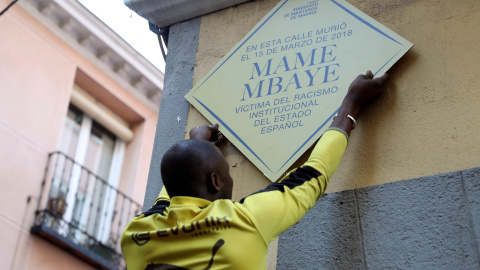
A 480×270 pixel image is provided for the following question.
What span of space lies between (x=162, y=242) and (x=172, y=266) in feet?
0.41

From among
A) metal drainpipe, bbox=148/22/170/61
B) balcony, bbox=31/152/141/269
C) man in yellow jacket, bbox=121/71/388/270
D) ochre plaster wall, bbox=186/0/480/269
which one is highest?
balcony, bbox=31/152/141/269

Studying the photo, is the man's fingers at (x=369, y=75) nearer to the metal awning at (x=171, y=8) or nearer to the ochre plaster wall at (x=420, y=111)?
the ochre plaster wall at (x=420, y=111)

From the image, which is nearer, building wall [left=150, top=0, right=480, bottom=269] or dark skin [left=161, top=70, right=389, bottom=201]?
dark skin [left=161, top=70, right=389, bottom=201]

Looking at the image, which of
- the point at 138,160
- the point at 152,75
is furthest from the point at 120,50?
the point at 138,160

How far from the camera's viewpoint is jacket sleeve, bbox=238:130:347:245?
3.14 m

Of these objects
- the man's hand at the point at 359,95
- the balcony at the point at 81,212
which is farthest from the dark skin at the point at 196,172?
the balcony at the point at 81,212

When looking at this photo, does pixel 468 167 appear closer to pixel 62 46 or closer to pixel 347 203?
pixel 347 203

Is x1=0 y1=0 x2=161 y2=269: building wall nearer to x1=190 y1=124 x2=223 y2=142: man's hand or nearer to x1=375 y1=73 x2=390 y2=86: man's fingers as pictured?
x1=190 y1=124 x2=223 y2=142: man's hand

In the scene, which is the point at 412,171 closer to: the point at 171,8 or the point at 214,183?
the point at 214,183

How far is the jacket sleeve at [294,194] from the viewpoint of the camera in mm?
3139

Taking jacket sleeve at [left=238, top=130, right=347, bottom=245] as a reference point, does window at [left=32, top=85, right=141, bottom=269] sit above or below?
above

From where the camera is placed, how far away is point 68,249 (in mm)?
12117

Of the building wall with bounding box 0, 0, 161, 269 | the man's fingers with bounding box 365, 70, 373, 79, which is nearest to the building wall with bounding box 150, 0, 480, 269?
the man's fingers with bounding box 365, 70, 373, 79

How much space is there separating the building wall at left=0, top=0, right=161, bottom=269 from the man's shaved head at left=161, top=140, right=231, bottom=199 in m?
8.60
